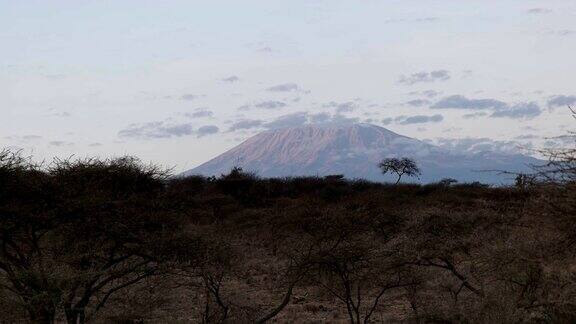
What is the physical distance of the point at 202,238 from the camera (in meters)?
13.9

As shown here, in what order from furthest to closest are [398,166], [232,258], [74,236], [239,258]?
[398,166]
[239,258]
[232,258]
[74,236]

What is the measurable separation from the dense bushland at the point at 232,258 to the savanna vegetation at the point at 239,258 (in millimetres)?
35

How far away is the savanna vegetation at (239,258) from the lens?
11805 mm

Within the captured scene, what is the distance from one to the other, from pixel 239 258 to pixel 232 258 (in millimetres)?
1130

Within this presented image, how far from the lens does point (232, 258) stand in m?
14.3

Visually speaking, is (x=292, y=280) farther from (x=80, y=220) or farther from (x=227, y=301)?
(x=80, y=220)

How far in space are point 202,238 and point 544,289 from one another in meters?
6.58

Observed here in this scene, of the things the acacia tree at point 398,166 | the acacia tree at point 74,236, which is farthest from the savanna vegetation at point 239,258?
the acacia tree at point 398,166

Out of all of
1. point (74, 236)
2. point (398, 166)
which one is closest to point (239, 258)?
point (74, 236)

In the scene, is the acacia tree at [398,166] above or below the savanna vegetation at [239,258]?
above

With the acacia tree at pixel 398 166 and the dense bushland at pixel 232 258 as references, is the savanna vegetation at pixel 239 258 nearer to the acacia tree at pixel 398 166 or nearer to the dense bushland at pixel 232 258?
the dense bushland at pixel 232 258

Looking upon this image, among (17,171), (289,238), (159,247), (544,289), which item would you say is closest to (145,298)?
(159,247)

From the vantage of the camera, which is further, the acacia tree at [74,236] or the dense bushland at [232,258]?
the acacia tree at [74,236]

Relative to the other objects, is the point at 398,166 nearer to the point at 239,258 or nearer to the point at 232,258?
the point at 239,258
